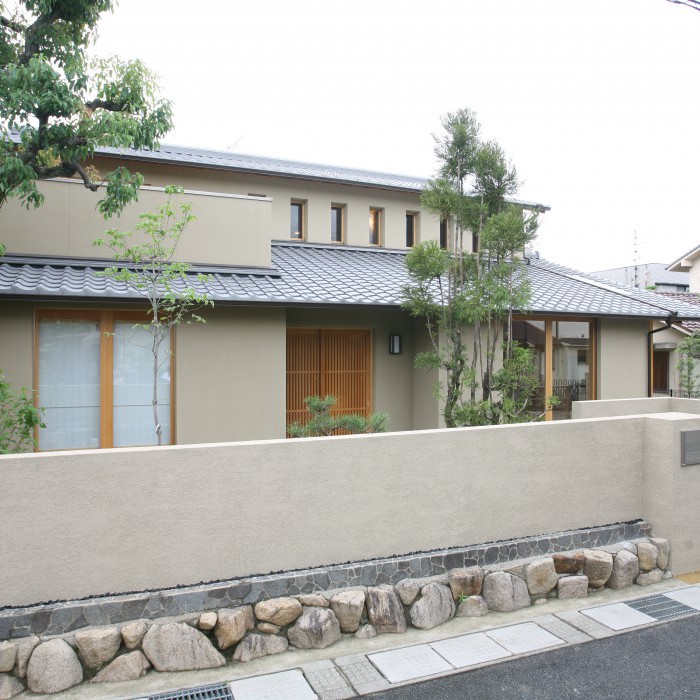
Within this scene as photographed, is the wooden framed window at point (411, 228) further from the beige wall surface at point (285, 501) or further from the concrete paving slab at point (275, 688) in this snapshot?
the concrete paving slab at point (275, 688)

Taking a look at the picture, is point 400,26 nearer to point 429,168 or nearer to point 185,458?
point 429,168

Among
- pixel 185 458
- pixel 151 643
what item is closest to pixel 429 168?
pixel 185 458

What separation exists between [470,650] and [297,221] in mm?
9665

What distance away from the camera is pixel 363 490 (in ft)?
16.5

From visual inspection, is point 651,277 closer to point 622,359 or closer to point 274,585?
point 622,359

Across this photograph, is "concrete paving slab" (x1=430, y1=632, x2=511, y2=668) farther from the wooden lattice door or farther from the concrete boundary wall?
the wooden lattice door

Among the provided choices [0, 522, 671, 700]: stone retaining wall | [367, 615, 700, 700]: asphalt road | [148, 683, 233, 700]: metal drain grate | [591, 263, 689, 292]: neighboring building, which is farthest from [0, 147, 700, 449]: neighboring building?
[591, 263, 689, 292]: neighboring building

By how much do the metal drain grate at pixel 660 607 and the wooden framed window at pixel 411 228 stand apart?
9337mm

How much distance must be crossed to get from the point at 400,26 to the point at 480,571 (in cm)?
768

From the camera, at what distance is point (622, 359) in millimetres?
11531

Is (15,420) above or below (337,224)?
below

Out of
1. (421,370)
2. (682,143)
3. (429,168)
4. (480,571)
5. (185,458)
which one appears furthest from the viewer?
(682,143)

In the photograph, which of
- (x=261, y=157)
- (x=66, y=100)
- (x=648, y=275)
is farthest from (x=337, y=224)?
(x=648, y=275)

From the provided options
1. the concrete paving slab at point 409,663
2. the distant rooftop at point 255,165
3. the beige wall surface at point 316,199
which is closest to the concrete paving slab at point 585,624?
the concrete paving slab at point 409,663
